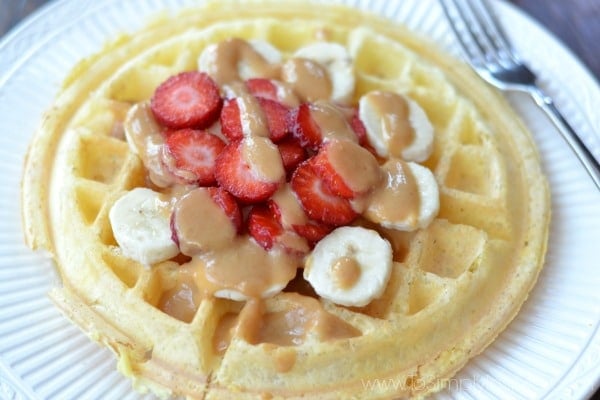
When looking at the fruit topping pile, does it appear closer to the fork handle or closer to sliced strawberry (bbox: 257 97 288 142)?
sliced strawberry (bbox: 257 97 288 142)

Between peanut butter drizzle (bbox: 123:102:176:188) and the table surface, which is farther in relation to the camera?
the table surface

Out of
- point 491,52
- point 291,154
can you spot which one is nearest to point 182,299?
point 291,154

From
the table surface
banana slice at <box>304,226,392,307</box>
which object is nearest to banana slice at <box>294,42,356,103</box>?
banana slice at <box>304,226,392,307</box>

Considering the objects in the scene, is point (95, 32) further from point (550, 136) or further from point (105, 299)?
point (550, 136)

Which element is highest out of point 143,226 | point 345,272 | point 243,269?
point 345,272

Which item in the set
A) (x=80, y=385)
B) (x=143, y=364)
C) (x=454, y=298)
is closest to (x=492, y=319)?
(x=454, y=298)

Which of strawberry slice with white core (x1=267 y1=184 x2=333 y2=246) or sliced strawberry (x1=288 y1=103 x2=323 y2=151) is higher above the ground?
sliced strawberry (x1=288 y1=103 x2=323 y2=151)

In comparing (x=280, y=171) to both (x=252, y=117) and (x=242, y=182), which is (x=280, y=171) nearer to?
(x=242, y=182)
